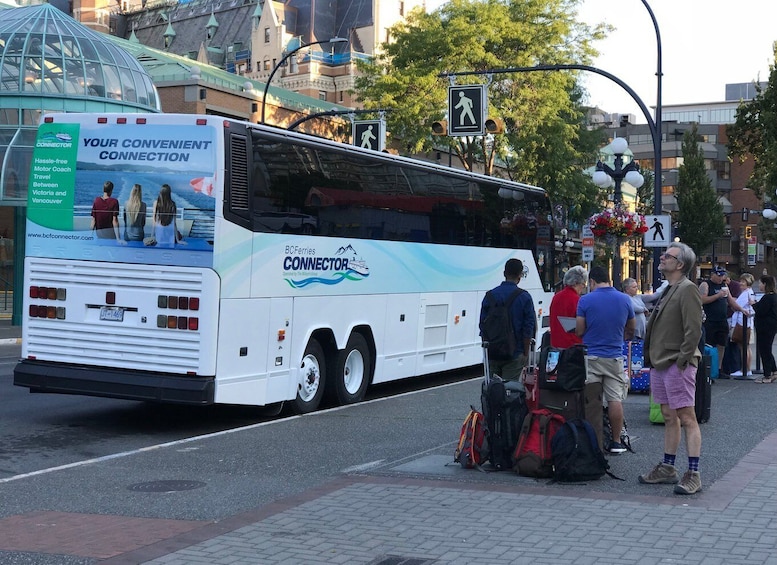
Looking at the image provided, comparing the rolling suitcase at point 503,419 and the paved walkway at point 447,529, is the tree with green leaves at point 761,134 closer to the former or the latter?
the rolling suitcase at point 503,419

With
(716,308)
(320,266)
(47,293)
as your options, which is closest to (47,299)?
(47,293)

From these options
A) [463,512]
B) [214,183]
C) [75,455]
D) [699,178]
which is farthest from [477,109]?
[699,178]

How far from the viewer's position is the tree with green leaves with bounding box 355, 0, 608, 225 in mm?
42094

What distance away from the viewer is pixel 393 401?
1520cm

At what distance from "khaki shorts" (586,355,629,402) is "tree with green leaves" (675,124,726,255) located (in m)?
83.0

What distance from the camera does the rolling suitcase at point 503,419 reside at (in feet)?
30.0

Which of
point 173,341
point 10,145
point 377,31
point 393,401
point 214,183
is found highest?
point 377,31

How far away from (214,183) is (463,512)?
5.26m

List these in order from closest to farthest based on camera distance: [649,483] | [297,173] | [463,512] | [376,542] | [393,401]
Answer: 1. [376,542]
2. [463,512]
3. [649,483]
4. [297,173]
5. [393,401]

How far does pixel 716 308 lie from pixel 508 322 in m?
7.92

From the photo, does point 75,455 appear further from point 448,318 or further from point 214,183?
point 448,318

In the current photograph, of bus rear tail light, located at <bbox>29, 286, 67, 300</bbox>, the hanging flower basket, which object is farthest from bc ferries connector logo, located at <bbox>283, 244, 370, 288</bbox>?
the hanging flower basket

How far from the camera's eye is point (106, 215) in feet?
38.6

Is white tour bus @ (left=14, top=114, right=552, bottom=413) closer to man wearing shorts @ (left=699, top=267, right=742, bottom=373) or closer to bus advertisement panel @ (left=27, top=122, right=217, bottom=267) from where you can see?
bus advertisement panel @ (left=27, top=122, right=217, bottom=267)
